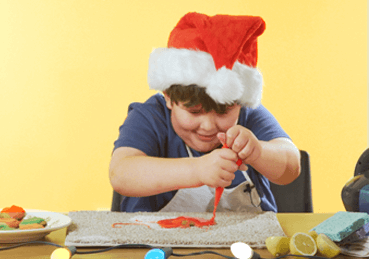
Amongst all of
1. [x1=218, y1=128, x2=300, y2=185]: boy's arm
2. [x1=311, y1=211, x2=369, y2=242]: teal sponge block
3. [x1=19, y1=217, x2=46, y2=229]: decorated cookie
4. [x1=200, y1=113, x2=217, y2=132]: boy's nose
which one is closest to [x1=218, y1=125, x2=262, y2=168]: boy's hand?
[x1=218, y1=128, x2=300, y2=185]: boy's arm

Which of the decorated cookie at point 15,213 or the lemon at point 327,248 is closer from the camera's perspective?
the lemon at point 327,248

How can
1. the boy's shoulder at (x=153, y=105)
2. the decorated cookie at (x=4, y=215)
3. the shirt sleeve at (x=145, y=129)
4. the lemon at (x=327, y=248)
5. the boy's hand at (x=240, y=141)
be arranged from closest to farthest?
the lemon at (x=327, y=248), the decorated cookie at (x=4, y=215), the boy's hand at (x=240, y=141), the shirt sleeve at (x=145, y=129), the boy's shoulder at (x=153, y=105)

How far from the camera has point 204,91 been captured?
85 centimetres

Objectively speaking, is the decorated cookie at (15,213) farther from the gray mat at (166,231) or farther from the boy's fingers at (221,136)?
the boy's fingers at (221,136)

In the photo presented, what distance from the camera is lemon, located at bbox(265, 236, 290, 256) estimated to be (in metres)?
0.50

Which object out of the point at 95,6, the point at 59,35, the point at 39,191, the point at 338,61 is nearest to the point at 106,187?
the point at 39,191

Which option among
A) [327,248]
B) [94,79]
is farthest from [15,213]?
[94,79]

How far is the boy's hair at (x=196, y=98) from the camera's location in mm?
839

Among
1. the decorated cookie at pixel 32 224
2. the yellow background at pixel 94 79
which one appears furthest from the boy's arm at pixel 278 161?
the yellow background at pixel 94 79

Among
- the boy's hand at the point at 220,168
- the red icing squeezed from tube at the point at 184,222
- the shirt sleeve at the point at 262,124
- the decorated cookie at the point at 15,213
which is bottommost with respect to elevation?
the red icing squeezed from tube at the point at 184,222

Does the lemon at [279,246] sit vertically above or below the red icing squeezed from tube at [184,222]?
above

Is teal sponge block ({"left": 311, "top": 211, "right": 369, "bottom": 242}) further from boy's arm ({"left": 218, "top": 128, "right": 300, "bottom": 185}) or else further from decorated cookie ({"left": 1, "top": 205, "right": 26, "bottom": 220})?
decorated cookie ({"left": 1, "top": 205, "right": 26, "bottom": 220})

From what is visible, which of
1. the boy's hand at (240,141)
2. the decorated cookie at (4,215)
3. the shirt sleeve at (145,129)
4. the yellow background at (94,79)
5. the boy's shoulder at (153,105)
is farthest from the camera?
the yellow background at (94,79)

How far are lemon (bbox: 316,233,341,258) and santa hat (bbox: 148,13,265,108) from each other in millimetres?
385
